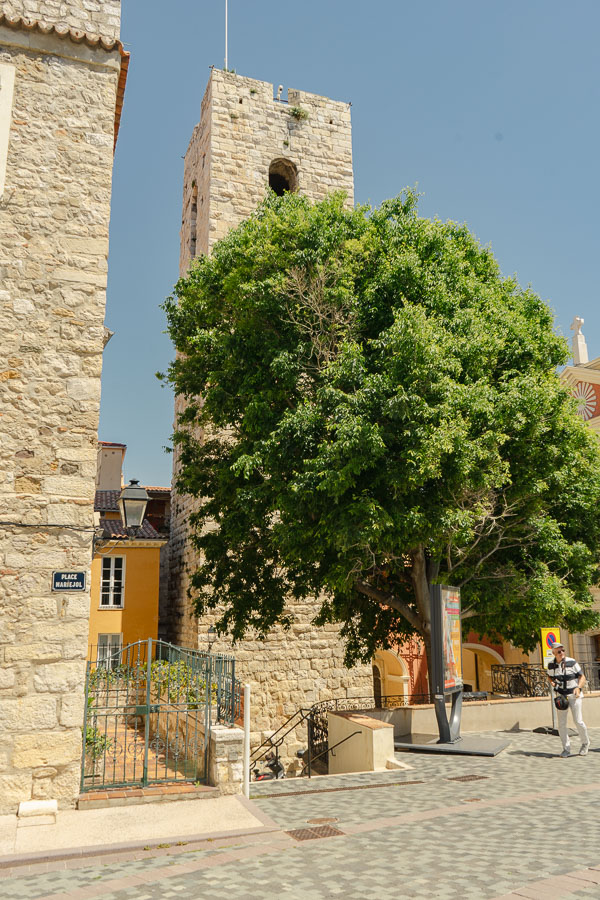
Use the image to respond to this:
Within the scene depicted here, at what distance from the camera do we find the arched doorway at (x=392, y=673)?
25.4 meters

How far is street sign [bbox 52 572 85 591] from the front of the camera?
7.74 metres

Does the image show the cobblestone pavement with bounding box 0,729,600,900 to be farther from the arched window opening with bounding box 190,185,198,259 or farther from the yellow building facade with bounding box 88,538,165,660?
the arched window opening with bounding box 190,185,198,259

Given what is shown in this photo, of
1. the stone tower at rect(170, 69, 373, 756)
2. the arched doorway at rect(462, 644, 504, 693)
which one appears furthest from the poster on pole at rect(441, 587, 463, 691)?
the arched doorway at rect(462, 644, 504, 693)

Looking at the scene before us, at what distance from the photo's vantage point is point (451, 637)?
11.9m

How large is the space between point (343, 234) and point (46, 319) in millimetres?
7214

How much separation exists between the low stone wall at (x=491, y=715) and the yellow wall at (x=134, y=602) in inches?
387

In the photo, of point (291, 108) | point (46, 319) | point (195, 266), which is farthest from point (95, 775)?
point (291, 108)

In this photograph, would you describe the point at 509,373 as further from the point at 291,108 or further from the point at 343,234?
the point at 291,108

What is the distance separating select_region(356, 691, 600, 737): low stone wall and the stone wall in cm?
1227

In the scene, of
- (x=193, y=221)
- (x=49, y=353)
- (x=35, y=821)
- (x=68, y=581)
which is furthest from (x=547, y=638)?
(x=193, y=221)

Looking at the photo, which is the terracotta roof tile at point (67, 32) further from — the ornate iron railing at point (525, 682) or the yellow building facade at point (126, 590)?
the ornate iron railing at point (525, 682)

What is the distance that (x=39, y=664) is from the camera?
752 centimetres

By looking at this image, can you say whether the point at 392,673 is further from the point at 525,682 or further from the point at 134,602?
the point at 134,602

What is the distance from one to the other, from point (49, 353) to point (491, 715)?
37.9ft
